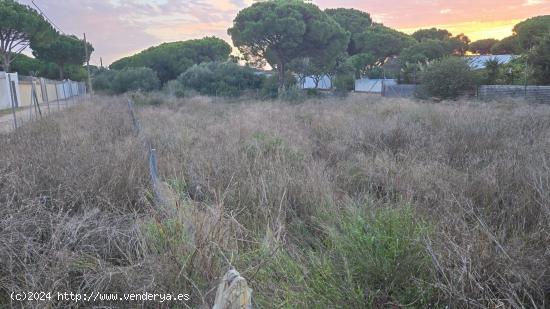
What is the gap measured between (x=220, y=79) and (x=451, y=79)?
60.7 ft

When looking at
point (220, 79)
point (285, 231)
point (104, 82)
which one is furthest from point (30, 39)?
point (285, 231)

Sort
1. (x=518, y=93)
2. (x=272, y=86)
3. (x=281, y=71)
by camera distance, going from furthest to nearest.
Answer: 1. (x=281, y=71)
2. (x=272, y=86)
3. (x=518, y=93)

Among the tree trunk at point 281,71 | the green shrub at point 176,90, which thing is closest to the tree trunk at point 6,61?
the green shrub at point 176,90

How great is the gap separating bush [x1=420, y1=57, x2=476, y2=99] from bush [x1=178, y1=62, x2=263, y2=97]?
15537 millimetres

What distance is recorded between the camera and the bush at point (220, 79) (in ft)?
107

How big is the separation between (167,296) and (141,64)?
1900 inches

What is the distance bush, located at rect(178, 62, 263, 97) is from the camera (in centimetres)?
3262

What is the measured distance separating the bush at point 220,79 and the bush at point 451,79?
51.0ft

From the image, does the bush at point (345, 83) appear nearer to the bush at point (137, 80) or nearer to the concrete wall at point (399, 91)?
the concrete wall at point (399, 91)

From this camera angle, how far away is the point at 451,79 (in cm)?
1992

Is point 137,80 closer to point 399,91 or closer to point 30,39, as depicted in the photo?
point 30,39

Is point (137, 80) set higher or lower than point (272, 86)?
higher

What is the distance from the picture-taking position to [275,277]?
278 cm

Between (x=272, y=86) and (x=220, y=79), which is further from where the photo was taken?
(x=272, y=86)
